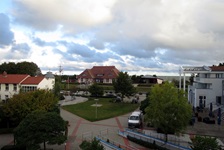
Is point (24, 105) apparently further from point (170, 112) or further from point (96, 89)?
point (96, 89)

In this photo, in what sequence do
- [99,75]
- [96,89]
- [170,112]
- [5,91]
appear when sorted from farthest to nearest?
[99,75] → [96,89] → [5,91] → [170,112]

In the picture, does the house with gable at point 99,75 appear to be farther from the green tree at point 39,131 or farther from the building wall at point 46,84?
the green tree at point 39,131

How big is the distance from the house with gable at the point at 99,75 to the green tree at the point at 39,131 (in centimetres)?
7959

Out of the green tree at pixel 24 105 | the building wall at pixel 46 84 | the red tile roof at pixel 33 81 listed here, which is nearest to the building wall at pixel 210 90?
the green tree at pixel 24 105

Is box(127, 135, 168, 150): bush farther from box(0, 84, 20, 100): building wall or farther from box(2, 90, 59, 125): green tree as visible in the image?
box(0, 84, 20, 100): building wall

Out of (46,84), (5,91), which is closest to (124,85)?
(46,84)

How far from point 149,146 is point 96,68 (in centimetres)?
8703

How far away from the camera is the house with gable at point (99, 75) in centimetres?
9906

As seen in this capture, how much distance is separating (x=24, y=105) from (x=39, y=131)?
30.3 feet

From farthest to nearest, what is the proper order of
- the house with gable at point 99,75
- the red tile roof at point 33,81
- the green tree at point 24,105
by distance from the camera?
the house with gable at point 99,75 → the red tile roof at point 33,81 → the green tree at point 24,105

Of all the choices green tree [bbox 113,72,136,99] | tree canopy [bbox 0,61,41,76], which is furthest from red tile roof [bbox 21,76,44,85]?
tree canopy [bbox 0,61,41,76]

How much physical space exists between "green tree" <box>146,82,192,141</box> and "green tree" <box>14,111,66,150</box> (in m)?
8.85

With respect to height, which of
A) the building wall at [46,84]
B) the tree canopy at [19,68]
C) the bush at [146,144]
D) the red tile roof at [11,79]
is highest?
the tree canopy at [19,68]

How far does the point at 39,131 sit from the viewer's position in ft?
58.5
